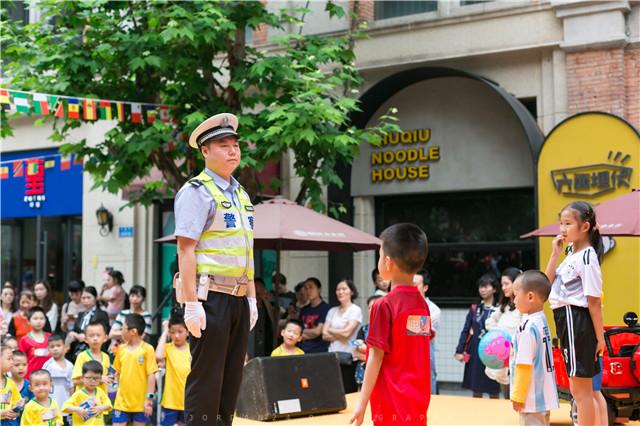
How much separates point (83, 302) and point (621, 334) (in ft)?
27.5

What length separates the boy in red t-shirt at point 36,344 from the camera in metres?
11.8

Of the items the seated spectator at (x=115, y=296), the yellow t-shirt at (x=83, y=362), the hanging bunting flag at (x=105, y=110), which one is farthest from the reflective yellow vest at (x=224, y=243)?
the seated spectator at (x=115, y=296)

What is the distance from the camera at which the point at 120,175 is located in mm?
13414

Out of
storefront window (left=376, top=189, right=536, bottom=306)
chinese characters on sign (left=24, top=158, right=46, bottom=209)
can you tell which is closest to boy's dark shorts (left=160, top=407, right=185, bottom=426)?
storefront window (left=376, top=189, right=536, bottom=306)

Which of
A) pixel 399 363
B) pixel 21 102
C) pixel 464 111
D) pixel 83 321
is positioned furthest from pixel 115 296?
pixel 399 363

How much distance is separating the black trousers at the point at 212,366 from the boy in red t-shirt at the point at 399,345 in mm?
893

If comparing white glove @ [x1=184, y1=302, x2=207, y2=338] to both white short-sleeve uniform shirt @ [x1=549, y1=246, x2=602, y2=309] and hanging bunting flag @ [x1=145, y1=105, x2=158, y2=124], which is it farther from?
hanging bunting flag @ [x1=145, y1=105, x2=158, y2=124]

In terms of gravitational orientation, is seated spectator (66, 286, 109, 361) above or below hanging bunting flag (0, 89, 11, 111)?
below

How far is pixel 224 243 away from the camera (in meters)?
5.54

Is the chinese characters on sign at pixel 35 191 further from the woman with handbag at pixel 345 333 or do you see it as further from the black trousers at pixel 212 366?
the black trousers at pixel 212 366

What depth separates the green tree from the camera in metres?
12.3

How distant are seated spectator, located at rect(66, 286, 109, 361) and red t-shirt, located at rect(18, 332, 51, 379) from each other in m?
0.52

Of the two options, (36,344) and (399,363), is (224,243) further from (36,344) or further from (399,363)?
(36,344)

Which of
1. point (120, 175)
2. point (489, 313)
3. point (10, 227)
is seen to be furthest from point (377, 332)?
point (10, 227)
